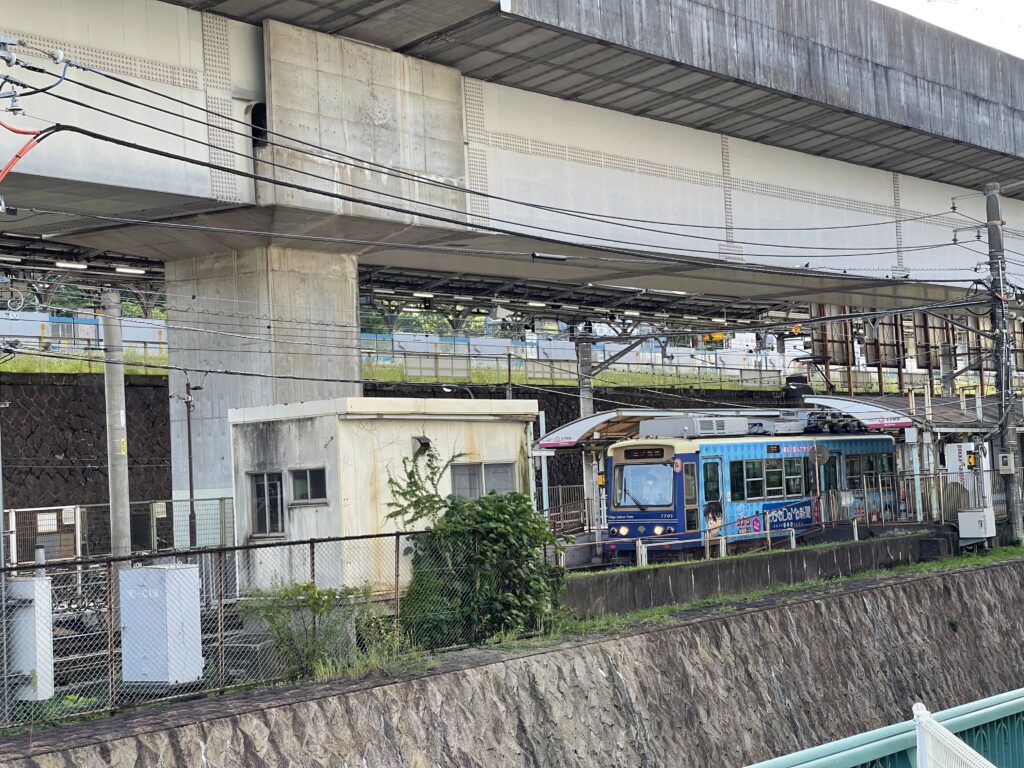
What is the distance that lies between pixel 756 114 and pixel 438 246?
10068mm

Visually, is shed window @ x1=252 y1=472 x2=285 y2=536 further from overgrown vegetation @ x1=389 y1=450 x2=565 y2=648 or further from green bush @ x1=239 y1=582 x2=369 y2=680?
green bush @ x1=239 y1=582 x2=369 y2=680

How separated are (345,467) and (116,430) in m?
9.81

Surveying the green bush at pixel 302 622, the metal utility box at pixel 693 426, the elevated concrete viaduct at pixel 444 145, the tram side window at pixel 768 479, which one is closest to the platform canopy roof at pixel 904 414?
the tram side window at pixel 768 479

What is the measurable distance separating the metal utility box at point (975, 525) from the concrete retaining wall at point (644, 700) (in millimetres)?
7673

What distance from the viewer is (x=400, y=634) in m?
14.4

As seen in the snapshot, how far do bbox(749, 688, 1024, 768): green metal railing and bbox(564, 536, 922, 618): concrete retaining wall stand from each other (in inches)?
392

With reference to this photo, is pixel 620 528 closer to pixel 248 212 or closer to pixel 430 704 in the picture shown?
pixel 248 212

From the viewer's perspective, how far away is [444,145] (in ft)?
89.4

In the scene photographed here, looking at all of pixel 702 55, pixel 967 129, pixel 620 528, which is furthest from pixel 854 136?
pixel 620 528

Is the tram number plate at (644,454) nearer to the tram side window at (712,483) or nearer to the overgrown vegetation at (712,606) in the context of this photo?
the tram side window at (712,483)

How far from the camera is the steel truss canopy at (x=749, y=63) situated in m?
25.2

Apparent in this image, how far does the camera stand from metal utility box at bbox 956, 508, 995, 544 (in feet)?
94.4

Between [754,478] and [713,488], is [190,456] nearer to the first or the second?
[713,488]

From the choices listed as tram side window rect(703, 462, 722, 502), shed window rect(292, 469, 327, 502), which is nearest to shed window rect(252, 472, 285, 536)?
shed window rect(292, 469, 327, 502)
